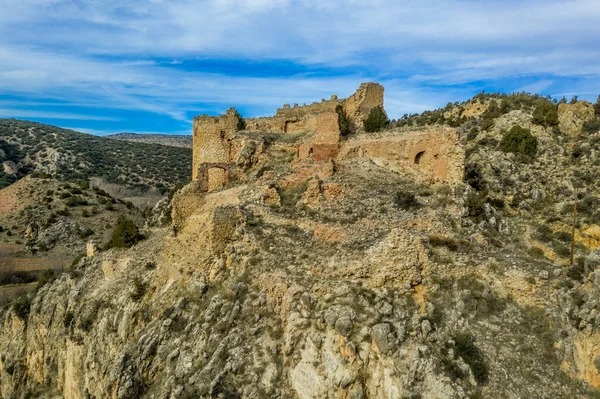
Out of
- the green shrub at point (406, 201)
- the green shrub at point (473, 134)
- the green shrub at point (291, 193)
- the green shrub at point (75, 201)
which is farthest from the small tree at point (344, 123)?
the green shrub at point (75, 201)

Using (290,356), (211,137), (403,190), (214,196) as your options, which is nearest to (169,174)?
(211,137)

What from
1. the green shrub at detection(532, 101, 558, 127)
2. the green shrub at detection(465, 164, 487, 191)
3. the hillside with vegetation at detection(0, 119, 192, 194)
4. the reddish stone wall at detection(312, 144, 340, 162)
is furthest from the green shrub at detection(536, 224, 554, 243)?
the hillside with vegetation at detection(0, 119, 192, 194)

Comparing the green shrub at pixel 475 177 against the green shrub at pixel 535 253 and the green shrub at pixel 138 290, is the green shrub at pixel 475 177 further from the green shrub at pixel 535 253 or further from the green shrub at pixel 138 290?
the green shrub at pixel 138 290

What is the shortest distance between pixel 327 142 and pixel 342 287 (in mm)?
11516

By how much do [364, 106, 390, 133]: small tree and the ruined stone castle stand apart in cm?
59

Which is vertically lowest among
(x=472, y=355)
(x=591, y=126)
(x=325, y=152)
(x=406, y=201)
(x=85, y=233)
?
(x=85, y=233)

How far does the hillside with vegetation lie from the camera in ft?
239

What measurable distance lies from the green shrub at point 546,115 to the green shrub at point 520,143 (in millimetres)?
2384

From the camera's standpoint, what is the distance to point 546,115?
3306 centimetres

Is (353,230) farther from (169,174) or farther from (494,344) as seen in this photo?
(169,174)

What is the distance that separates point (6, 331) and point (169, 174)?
161ft

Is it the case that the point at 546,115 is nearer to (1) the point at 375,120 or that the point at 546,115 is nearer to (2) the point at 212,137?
(1) the point at 375,120

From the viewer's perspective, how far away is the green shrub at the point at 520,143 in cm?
3022

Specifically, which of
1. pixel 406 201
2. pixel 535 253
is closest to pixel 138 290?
pixel 406 201
